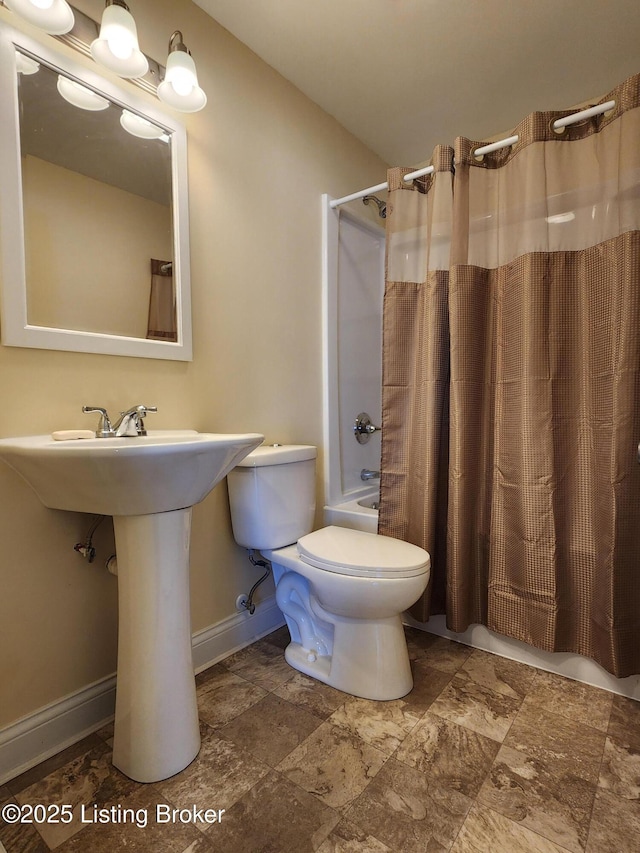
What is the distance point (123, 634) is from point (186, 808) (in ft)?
1.36

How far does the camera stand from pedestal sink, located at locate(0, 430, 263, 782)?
3.28 feet

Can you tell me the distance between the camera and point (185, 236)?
149 cm

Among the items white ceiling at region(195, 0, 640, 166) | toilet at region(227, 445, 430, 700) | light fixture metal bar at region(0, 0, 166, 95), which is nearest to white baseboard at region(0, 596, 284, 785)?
toilet at region(227, 445, 430, 700)

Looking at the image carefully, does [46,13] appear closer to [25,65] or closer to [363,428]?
[25,65]

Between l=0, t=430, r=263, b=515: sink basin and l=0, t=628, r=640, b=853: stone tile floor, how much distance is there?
0.69 meters

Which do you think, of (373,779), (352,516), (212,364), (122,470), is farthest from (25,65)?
(373,779)

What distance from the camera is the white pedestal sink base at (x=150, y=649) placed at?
108 cm

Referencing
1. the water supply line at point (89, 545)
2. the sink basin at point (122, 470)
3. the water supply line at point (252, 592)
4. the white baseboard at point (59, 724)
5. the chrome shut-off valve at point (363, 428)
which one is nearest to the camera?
the sink basin at point (122, 470)

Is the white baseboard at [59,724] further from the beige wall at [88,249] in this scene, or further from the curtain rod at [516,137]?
the curtain rod at [516,137]

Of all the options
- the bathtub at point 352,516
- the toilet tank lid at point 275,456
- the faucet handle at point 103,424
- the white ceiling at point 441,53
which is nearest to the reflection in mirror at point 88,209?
the faucet handle at point 103,424

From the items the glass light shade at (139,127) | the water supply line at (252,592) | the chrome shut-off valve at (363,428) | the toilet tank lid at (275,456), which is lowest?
the water supply line at (252,592)

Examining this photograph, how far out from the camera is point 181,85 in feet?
4.37

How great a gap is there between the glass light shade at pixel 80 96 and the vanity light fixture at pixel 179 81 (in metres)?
0.18

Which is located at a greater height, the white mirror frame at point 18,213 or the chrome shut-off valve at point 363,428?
the white mirror frame at point 18,213
